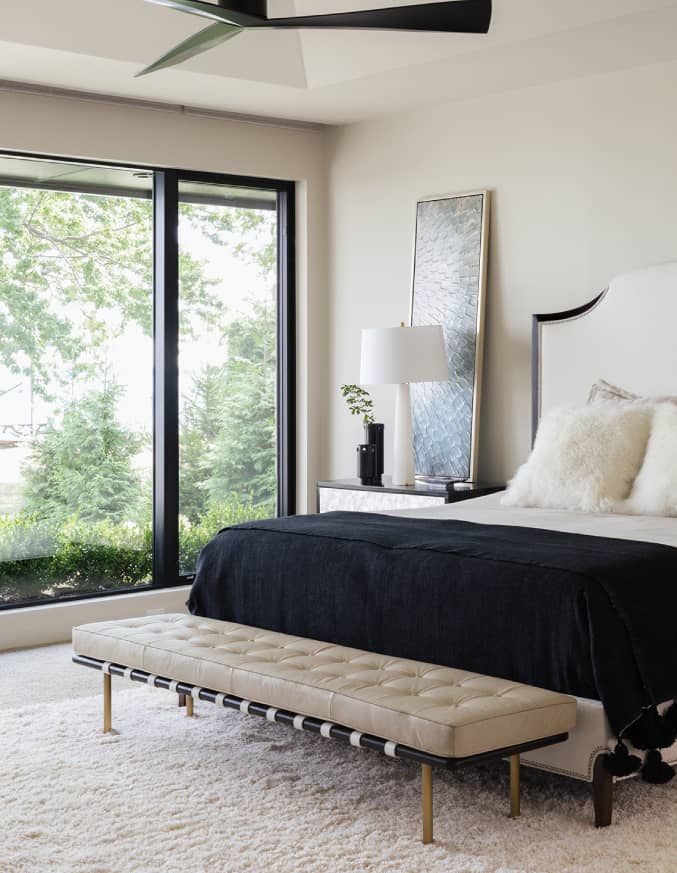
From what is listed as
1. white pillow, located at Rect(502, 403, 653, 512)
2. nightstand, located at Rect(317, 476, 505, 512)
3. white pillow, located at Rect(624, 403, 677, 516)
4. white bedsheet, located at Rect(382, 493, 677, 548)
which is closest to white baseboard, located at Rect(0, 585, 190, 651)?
nightstand, located at Rect(317, 476, 505, 512)

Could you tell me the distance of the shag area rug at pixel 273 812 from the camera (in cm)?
259

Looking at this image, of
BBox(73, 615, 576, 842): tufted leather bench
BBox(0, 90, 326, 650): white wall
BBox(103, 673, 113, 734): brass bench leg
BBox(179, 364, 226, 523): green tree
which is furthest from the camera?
BBox(179, 364, 226, 523): green tree

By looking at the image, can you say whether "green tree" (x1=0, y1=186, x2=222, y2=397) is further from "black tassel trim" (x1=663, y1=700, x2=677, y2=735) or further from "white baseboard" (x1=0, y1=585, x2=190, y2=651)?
"black tassel trim" (x1=663, y1=700, x2=677, y2=735)

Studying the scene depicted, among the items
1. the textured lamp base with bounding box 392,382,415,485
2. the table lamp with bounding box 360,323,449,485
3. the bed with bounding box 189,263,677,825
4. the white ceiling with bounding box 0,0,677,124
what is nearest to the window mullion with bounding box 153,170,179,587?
the white ceiling with bounding box 0,0,677,124

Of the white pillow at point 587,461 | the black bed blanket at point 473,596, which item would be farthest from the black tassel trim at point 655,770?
the white pillow at point 587,461

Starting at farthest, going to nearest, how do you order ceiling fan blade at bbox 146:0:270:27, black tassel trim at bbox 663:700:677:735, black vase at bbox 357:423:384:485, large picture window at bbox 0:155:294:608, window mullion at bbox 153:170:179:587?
1. window mullion at bbox 153:170:179:587
2. black vase at bbox 357:423:384:485
3. large picture window at bbox 0:155:294:608
4. ceiling fan blade at bbox 146:0:270:27
5. black tassel trim at bbox 663:700:677:735

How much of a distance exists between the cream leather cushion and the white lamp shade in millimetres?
1878

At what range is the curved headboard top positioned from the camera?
14.9 ft

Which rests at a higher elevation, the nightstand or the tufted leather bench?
the nightstand

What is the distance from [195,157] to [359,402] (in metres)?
1.53

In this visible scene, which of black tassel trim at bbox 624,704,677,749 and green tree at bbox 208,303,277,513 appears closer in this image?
black tassel trim at bbox 624,704,677,749

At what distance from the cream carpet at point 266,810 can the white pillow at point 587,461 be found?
1239 mm

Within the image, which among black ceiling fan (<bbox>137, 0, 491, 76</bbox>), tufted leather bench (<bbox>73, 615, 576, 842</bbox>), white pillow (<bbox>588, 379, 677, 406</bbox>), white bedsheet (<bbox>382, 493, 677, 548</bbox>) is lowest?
tufted leather bench (<bbox>73, 615, 576, 842</bbox>)

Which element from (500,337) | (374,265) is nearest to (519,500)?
(500,337)
